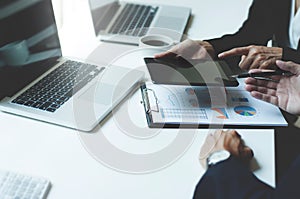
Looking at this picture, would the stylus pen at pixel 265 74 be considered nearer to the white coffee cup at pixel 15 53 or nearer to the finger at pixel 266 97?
the finger at pixel 266 97

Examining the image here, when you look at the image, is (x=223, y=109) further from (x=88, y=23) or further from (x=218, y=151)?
(x=88, y=23)

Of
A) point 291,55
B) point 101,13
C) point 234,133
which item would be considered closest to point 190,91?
point 234,133

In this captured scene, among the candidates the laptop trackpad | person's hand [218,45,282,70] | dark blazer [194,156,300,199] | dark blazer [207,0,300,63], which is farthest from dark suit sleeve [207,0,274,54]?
dark blazer [194,156,300,199]

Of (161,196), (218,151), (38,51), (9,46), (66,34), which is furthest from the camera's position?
(66,34)

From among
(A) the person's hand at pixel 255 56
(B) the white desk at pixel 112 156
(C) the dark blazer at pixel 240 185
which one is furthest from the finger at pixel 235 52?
(C) the dark blazer at pixel 240 185

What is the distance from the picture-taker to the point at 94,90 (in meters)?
0.98

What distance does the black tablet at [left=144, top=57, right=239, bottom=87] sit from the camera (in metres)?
0.99

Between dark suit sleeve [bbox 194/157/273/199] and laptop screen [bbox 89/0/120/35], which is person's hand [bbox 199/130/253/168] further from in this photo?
laptop screen [bbox 89/0/120/35]

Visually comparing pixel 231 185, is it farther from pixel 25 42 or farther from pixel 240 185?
pixel 25 42

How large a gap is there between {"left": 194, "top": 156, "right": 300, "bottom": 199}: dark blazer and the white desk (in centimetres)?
2

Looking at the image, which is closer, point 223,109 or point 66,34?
point 223,109

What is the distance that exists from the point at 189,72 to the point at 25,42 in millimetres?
421

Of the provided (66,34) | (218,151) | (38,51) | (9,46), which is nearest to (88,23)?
(66,34)

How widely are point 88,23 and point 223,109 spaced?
0.68 metres
